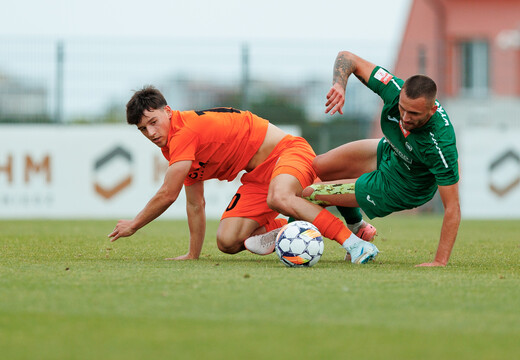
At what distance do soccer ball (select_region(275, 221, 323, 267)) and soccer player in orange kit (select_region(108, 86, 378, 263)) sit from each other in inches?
14.7

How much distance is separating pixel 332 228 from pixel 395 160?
685 millimetres

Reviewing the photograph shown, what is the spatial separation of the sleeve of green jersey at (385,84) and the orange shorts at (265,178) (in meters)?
0.92

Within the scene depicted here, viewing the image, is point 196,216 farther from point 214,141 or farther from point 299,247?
point 299,247

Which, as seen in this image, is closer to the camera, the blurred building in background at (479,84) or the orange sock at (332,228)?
the orange sock at (332,228)

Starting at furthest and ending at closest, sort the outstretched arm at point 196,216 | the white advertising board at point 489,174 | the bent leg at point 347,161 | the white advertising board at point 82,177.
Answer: the white advertising board at point 489,174
the white advertising board at point 82,177
the bent leg at point 347,161
the outstretched arm at point 196,216

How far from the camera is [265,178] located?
21.7ft

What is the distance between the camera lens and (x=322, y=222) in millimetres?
5848

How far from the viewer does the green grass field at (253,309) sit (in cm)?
286

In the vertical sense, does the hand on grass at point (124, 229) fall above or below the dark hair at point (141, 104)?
below

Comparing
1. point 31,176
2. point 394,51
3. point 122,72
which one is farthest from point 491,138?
point 31,176

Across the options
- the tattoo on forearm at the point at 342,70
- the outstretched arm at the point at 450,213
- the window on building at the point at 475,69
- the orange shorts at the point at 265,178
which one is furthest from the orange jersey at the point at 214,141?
the window on building at the point at 475,69

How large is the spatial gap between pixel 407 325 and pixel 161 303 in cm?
117

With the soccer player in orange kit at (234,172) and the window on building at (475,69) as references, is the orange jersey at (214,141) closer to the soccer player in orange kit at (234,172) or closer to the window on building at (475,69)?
the soccer player in orange kit at (234,172)

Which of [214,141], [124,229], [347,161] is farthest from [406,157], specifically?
[124,229]
